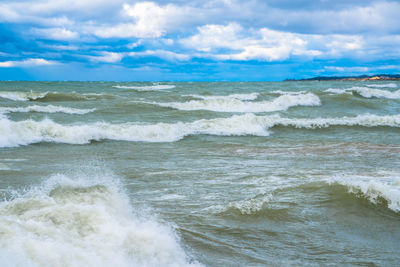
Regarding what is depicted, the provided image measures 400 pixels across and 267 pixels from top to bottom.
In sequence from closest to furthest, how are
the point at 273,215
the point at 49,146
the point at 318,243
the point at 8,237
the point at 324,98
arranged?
the point at 8,237, the point at 318,243, the point at 273,215, the point at 49,146, the point at 324,98

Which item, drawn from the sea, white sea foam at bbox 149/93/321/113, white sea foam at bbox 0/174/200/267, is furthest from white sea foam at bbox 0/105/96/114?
white sea foam at bbox 0/174/200/267

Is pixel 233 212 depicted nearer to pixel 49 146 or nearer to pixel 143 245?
pixel 143 245

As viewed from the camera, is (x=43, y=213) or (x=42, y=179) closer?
(x=43, y=213)

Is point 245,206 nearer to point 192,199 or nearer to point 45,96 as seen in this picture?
point 192,199

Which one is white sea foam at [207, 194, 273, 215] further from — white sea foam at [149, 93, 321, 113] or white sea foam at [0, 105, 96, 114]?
white sea foam at [149, 93, 321, 113]

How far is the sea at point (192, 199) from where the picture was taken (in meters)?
4.04

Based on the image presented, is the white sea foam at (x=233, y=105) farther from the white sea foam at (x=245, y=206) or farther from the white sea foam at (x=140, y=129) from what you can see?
the white sea foam at (x=245, y=206)

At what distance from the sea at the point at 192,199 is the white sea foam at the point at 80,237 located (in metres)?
0.01

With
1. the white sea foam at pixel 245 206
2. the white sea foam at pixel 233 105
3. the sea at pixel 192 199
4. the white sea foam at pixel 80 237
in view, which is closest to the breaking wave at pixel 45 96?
the white sea foam at pixel 233 105

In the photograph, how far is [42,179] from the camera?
7359 millimetres

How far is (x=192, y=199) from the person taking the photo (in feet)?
20.9

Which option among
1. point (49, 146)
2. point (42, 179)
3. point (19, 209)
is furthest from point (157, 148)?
point (19, 209)

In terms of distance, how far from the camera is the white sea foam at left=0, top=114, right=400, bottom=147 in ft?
41.5

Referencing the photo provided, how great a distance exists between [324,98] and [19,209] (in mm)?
29821
